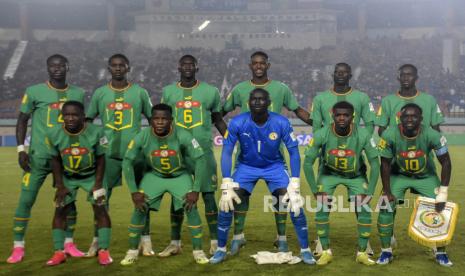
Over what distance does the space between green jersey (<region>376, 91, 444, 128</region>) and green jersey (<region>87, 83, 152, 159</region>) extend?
3144 millimetres

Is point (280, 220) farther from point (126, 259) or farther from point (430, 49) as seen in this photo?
point (430, 49)

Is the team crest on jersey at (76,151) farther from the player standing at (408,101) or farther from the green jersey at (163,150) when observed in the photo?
the player standing at (408,101)

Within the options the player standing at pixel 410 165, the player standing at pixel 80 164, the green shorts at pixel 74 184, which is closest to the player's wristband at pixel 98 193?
the player standing at pixel 80 164

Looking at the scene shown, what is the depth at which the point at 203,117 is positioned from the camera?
8039 mm

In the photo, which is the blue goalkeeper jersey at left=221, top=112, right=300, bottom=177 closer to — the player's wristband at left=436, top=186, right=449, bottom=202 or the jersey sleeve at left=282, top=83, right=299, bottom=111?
the jersey sleeve at left=282, top=83, right=299, bottom=111

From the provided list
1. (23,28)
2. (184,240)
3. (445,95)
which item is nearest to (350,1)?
(445,95)

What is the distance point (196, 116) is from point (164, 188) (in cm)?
112

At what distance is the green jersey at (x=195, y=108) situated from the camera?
8000 mm

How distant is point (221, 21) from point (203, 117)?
41.4 meters

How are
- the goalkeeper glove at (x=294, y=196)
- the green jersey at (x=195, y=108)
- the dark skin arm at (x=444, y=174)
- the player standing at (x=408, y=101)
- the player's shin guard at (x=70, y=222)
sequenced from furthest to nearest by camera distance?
the player standing at (x=408, y=101) < the green jersey at (x=195, y=108) < the player's shin guard at (x=70, y=222) < the dark skin arm at (x=444, y=174) < the goalkeeper glove at (x=294, y=196)

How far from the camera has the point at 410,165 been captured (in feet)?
24.8

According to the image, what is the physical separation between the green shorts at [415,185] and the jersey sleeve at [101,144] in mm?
3353

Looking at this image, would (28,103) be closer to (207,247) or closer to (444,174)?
(207,247)

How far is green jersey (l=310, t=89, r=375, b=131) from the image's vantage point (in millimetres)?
8375
